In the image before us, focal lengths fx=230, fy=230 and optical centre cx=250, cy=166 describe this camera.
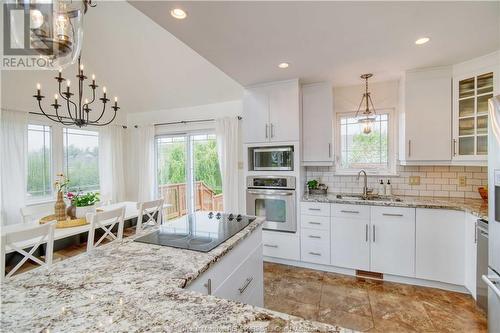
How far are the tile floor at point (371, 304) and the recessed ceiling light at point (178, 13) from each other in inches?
99.3

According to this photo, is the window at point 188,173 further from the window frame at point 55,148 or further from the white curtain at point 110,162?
the window frame at point 55,148

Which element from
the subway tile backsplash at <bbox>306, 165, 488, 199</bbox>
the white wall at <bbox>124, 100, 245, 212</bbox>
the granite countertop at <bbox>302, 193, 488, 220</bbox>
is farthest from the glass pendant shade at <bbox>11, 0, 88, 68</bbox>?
the subway tile backsplash at <bbox>306, 165, 488, 199</bbox>

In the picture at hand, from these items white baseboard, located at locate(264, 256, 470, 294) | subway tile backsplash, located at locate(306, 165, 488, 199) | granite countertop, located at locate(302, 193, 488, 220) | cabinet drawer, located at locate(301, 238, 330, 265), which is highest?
subway tile backsplash, located at locate(306, 165, 488, 199)

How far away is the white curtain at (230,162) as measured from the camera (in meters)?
3.79

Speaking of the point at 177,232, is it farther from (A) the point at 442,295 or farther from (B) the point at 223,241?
(A) the point at 442,295

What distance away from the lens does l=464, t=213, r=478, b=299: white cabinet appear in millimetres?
2091

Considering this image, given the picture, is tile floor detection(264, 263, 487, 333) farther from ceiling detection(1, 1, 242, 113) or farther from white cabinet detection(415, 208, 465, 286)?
ceiling detection(1, 1, 242, 113)

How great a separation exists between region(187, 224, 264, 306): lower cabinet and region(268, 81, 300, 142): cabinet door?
1.49 metres

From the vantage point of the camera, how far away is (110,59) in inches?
136

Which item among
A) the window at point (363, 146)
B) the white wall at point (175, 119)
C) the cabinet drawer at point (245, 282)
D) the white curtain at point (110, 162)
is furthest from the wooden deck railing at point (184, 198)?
the cabinet drawer at point (245, 282)

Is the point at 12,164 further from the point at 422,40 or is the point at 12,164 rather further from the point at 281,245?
the point at 422,40

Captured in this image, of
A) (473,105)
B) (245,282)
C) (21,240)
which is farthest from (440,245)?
(21,240)

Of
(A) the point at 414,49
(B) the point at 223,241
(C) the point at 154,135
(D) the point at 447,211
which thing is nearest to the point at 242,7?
(B) the point at 223,241

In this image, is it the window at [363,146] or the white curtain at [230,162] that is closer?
the window at [363,146]
